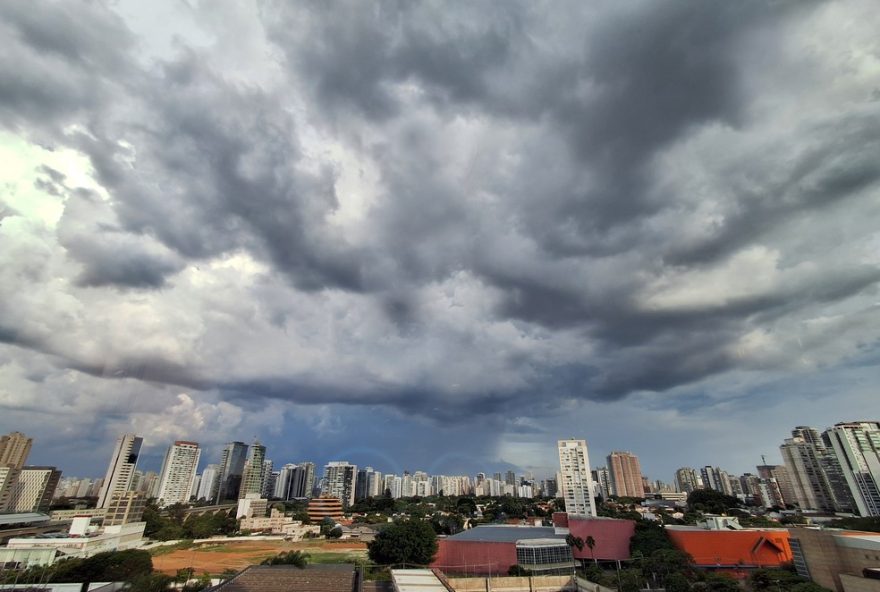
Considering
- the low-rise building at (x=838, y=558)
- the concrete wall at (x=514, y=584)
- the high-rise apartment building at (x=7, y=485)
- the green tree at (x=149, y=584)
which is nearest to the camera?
the low-rise building at (x=838, y=558)

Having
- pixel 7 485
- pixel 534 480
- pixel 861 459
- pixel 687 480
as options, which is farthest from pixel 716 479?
pixel 7 485

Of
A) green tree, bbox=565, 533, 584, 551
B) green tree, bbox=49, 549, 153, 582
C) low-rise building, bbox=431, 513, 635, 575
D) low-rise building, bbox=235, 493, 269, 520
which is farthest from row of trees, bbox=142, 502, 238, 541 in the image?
green tree, bbox=565, 533, 584, 551

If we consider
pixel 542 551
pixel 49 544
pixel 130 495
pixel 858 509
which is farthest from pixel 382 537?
pixel 858 509

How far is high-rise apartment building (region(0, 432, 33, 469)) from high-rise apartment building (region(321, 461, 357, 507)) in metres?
69.7

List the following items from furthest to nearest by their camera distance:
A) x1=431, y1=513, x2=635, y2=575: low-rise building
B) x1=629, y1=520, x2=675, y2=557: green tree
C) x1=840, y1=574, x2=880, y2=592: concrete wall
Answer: x1=629, y1=520, x2=675, y2=557: green tree, x1=431, y1=513, x2=635, y2=575: low-rise building, x1=840, y1=574, x2=880, y2=592: concrete wall

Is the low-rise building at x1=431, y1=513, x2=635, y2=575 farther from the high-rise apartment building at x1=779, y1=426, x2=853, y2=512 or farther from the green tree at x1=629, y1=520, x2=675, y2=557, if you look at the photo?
the high-rise apartment building at x1=779, y1=426, x2=853, y2=512

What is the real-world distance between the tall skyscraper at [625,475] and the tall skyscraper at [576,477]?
5611 centimetres

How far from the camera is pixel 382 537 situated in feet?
127

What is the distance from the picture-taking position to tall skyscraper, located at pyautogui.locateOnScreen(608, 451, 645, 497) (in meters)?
121

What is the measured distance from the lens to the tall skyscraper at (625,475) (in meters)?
121

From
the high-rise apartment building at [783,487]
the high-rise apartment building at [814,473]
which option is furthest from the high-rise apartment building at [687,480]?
the high-rise apartment building at [814,473]

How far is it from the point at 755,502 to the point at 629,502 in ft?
121

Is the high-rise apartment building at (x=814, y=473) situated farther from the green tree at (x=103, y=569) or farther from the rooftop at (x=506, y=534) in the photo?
the green tree at (x=103, y=569)

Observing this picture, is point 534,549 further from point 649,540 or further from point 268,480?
point 268,480
